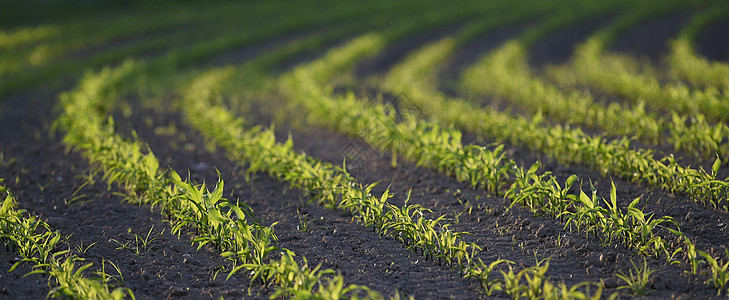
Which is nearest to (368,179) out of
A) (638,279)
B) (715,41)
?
(638,279)

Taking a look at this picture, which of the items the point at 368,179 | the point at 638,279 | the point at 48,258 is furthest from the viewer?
the point at 368,179

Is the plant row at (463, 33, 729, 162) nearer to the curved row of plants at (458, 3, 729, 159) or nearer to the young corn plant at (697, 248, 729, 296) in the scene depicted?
the curved row of plants at (458, 3, 729, 159)

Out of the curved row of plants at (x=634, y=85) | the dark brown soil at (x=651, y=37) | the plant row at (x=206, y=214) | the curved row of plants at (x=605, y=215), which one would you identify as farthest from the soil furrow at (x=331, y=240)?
the dark brown soil at (x=651, y=37)

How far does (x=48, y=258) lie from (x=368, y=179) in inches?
100

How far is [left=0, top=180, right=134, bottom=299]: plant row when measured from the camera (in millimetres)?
3311

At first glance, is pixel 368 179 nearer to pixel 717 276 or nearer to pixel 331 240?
pixel 331 240

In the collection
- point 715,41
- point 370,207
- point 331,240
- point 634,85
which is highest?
point 370,207

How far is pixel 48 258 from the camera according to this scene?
395cm

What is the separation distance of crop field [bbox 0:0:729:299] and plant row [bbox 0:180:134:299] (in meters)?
0.02

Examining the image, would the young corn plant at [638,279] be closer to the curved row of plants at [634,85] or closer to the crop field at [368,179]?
the crop field at [368,179]

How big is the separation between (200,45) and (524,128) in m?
9.40

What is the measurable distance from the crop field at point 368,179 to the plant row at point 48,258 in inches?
0.7

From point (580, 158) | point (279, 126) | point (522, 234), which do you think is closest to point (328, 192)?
point (522, 234)

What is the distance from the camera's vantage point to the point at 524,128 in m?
5.92
